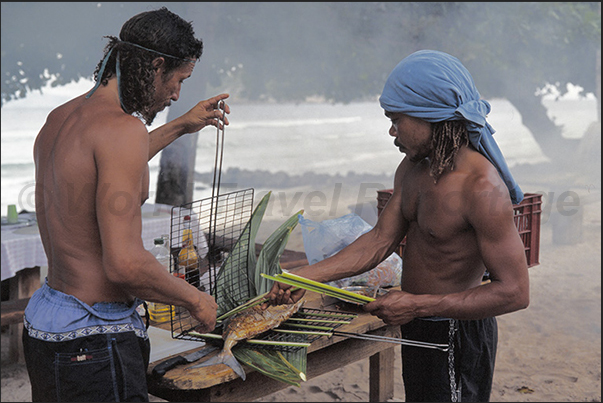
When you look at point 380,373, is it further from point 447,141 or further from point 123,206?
point 123,206

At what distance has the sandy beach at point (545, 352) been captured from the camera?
4.11 meters

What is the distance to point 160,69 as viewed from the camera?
5.85ft

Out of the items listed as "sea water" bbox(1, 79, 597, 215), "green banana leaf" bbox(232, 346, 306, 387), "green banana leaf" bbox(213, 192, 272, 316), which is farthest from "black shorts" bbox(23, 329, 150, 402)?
"sea water" bbox(1, 79, 597, 215)

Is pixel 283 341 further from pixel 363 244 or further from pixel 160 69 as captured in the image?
pixel 160 69

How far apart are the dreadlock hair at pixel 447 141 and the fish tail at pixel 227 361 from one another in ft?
3.12

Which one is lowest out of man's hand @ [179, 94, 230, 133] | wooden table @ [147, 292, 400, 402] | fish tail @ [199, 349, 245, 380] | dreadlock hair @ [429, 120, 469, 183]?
wooden table @ [147, 292, 400, 402]

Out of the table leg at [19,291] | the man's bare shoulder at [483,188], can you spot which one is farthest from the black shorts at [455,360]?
the table leg at [19,291]

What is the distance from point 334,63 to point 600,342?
6.41 metres

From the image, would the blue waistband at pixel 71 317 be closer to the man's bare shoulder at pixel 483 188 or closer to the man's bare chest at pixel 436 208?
the man's bare chest at pixel 436 208

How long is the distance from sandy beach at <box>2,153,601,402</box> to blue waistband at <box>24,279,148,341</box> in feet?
8.28

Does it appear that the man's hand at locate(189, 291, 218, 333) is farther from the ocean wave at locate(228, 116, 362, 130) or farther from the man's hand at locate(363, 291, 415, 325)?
the ocean wave at locate(228, 116, 362, 130)

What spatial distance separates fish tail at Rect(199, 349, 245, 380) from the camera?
188 centimetres

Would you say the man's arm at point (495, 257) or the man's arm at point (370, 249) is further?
the man's arm at point (370, 249)

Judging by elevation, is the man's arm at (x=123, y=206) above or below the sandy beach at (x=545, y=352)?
above
